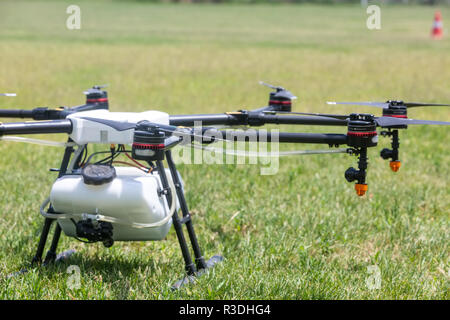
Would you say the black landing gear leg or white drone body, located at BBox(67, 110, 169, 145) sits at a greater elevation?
white drone body, located at BBox(67, 110, 169, 145)

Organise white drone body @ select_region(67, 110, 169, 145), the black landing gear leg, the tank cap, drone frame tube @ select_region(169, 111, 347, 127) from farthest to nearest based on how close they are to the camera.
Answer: drone frame tube @ select_region(169, 111, 347, 127), the black landing gear leg, white drone body @ select_region(67, 110, 169, 145), the tank cap

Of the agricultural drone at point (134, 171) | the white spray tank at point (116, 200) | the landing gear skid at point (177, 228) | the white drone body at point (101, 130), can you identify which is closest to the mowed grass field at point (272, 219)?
the landing gear skid at point (177, 228)

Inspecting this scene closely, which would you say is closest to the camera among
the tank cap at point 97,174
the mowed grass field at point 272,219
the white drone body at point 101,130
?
the tank cap at point 97,174

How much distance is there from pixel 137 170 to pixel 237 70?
14820 millimetres

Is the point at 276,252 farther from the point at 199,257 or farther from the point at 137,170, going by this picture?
the point at 137,170

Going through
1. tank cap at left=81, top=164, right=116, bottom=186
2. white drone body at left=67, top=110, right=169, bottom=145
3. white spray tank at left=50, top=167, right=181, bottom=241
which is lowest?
white spray tank at left=50, top=167, right=181, bottom=241

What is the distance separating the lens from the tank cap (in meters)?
3.41

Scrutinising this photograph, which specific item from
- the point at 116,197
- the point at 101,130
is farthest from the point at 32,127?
the point at 116,197

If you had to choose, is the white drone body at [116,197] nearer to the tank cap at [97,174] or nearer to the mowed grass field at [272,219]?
the tank cap at [97,174]

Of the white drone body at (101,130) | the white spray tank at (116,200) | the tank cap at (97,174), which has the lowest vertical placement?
the white spray tank at (116,200)

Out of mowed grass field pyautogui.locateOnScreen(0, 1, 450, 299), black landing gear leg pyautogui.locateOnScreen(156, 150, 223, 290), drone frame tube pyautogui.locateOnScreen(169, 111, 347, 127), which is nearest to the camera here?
black landing gear leg pyautogui.locateOnScreen(156, 150, 223, 290)

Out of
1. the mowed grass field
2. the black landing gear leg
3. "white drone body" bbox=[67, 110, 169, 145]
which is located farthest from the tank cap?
the mowed grass field

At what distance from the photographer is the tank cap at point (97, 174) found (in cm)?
341

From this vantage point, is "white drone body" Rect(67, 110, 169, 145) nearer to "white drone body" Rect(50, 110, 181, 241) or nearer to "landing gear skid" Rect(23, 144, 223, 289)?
"white drone body" Rect(50, 110, 181, 241)
